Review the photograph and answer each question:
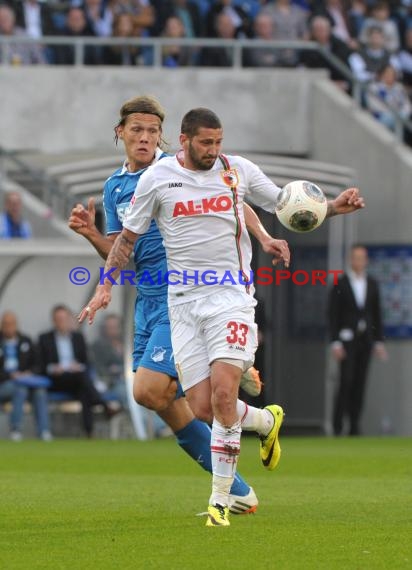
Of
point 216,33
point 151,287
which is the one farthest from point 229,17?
point 151,287

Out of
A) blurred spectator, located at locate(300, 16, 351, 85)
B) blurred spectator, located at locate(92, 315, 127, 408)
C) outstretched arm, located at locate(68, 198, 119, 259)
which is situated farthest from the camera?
blurred spectator, located at locate(300, 16, 351, 85)

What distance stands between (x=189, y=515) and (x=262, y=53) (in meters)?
15.9

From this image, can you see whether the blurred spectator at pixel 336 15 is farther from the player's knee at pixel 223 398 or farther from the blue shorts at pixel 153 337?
the player's knee at pixel 223 398

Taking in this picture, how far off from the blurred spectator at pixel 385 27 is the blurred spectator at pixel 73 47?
4.45m

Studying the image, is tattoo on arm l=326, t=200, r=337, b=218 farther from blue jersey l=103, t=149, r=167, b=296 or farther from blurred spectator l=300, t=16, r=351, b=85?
blurred spectator l=300, t=16, r=351, b=85

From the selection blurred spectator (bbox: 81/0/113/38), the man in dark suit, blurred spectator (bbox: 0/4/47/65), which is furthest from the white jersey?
blurred spectator (bbox: 81/0/113/38)

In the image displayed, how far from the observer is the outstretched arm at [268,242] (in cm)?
977

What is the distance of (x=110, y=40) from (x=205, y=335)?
15.4 metres

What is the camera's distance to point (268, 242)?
9852mm

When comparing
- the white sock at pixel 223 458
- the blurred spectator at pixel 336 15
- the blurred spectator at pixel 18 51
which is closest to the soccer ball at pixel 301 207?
the white sock at pixel 223 458

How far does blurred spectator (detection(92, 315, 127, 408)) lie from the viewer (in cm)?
2186

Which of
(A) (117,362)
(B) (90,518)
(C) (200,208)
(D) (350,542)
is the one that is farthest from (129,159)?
(A) (117,362)

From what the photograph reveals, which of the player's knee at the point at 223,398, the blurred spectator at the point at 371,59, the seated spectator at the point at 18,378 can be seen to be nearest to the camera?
the player's knee at the point at 223,398

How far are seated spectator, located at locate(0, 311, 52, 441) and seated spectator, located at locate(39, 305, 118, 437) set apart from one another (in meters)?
0.21
